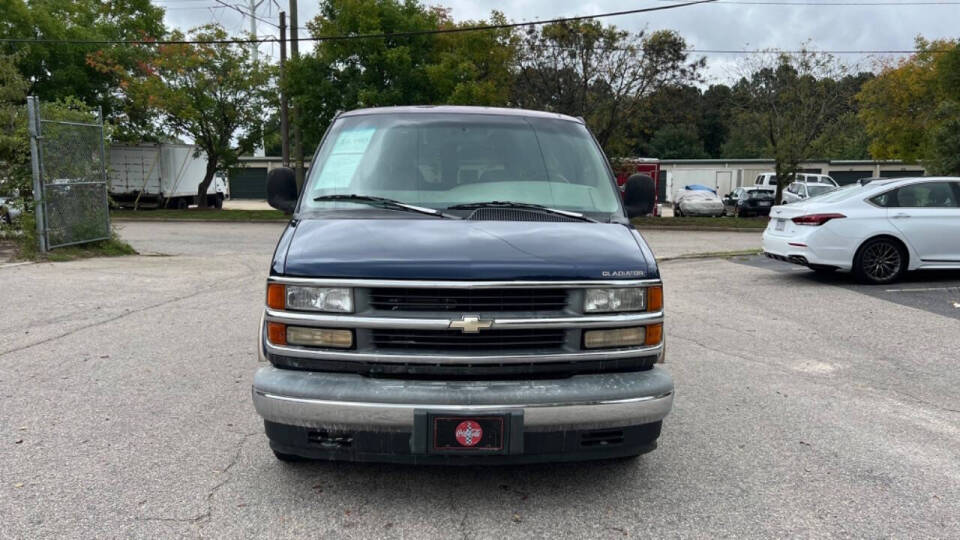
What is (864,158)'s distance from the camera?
58.6 meters

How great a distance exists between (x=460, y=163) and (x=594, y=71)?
21.5m

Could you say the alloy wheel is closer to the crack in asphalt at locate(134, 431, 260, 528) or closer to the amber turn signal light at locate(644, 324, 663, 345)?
the amber turn signal light at locate(644, 324, 663, 345)

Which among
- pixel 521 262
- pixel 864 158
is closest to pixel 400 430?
pixel 521 262

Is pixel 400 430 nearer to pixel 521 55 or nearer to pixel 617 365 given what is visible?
pixel 617 365

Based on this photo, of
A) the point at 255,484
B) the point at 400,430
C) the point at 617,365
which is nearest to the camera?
the point at 400,430

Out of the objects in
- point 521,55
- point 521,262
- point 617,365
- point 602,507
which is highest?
point 521,55

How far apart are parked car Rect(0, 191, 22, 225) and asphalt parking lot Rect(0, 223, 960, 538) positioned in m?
4.90

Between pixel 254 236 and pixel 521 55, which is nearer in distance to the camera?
pixel 254 236

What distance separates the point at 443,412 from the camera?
3.08 m

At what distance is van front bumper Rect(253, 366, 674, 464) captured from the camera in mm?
3113

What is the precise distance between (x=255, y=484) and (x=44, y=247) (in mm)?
10301

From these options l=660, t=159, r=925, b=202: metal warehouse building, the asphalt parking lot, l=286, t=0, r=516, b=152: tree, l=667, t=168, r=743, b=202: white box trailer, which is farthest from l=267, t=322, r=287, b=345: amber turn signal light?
l=667, t=168, r=743, b=202: white box trailer

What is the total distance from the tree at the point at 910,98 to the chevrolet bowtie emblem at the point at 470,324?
3050 cm

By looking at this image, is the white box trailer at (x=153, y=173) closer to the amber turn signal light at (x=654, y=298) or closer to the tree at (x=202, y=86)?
the tree at (x=202, y=86)
